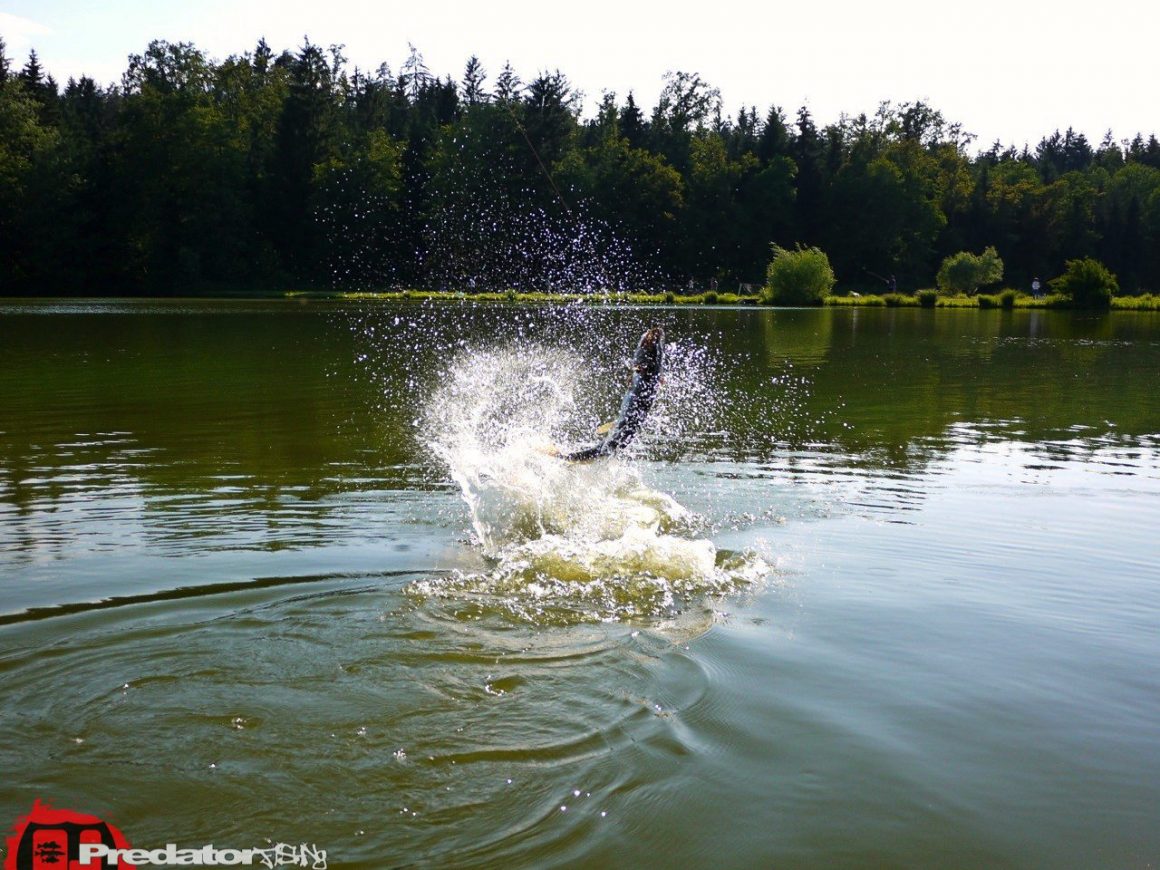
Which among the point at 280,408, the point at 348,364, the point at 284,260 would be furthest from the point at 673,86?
the point at 280,408

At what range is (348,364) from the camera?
29031 millimetres

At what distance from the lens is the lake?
523 cm

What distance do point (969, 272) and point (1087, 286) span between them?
17054mm

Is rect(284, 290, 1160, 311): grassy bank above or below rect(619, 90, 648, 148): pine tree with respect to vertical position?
below

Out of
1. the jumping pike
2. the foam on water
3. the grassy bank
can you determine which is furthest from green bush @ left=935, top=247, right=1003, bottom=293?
the jumping pike

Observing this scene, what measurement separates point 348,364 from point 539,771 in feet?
80.4

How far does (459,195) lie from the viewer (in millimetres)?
91000

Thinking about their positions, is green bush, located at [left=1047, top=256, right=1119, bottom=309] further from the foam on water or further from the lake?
the foam on water

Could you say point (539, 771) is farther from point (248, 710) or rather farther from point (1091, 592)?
point (1091, 592)

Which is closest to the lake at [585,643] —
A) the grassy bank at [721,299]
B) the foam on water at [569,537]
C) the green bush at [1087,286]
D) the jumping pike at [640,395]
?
the foam on water at [569,537]

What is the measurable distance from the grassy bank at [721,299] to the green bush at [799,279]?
3.77ft

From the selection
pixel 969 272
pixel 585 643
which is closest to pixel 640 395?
pixel 585 643

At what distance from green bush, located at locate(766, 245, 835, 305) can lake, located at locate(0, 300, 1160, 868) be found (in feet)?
216

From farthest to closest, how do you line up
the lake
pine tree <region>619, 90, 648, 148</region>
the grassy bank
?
1. pine tree <region>619, 90, 648, 148</region>
2. the grassy bank
3. the lake
